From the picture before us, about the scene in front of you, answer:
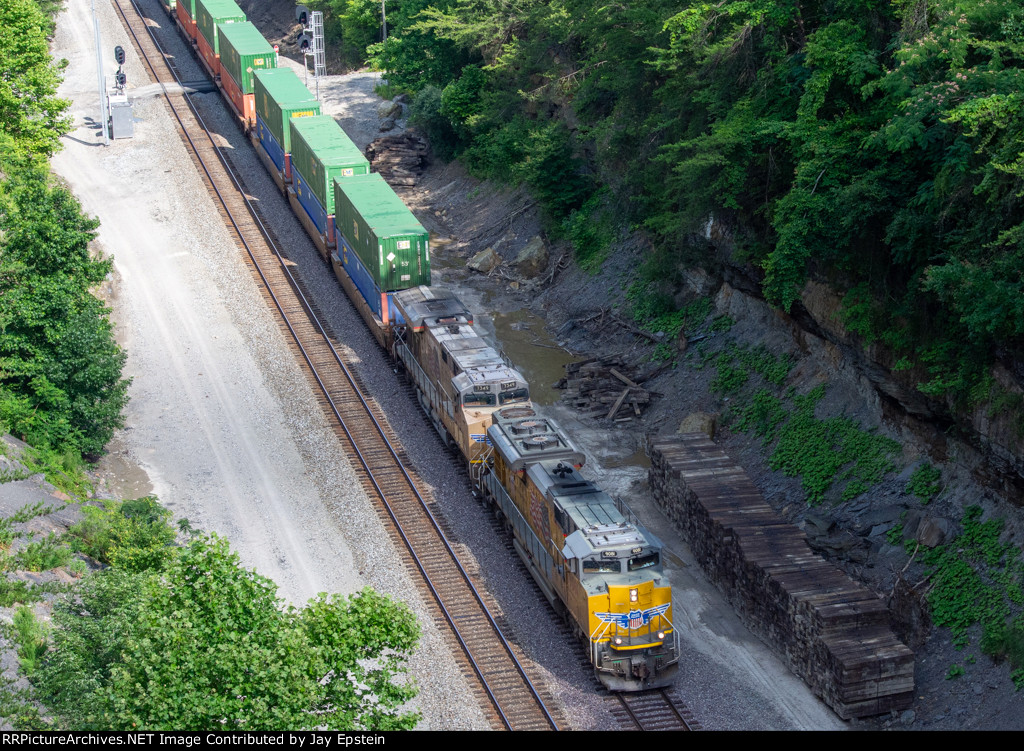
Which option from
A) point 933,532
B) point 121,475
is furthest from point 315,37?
point 933,532

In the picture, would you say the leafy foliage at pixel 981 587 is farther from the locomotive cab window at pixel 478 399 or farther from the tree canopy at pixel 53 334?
the tree canopy at pixel 53 334

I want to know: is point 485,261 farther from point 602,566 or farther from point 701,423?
point 602,566

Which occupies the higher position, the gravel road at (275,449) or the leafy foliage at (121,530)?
the leafy foliage at (121,530)

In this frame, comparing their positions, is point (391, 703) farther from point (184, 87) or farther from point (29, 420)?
point (184, 87)

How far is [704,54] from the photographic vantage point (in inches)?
1401

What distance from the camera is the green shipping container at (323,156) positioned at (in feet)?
152

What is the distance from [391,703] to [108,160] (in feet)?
152

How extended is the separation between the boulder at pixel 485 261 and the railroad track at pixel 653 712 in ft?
92.5

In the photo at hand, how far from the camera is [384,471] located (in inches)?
1415

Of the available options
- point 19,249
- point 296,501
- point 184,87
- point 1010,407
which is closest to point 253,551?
point 296,501

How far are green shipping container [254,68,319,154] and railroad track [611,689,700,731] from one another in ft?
112

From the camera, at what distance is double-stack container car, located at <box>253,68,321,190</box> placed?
170 feet

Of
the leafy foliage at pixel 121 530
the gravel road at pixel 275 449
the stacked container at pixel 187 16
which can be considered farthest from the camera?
the stacked container at pixel 187 16

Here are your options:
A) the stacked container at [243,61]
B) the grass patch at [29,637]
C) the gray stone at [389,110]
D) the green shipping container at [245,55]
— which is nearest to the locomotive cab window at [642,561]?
the grass patch at [29,637]
